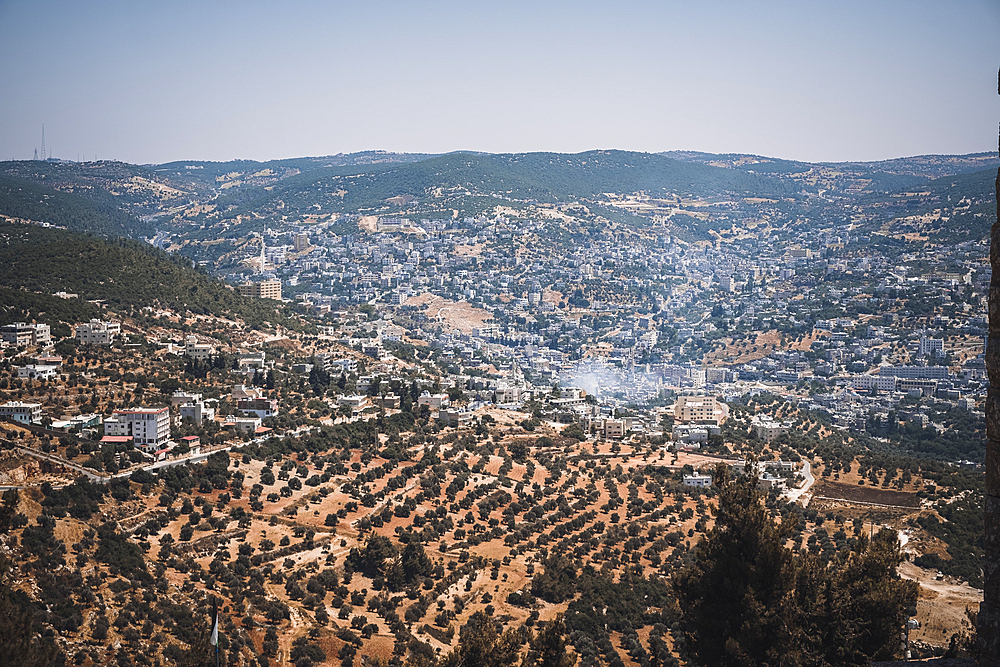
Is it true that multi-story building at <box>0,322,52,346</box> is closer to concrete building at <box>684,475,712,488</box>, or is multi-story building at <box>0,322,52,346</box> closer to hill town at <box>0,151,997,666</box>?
hill town at <box>0,151,997,666</box>

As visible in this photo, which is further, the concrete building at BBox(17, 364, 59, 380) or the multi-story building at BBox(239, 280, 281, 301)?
the multi-story building at BBox(239, 280, 281, 301)

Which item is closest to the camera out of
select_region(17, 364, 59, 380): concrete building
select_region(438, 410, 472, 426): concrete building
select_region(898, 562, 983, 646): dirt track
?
select_region(898, 562, 983, 646): dirt track

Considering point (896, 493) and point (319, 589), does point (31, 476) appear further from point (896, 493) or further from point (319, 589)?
point (896, 493)

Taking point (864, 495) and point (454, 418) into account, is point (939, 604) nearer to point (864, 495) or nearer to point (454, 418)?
point (864, 495)

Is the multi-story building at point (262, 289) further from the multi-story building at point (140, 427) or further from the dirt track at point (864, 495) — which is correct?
the dirt track at point (864, 495)

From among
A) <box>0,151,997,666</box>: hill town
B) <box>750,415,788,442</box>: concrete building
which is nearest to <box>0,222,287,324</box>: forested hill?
<box>0,151,997,666</box>: hill town

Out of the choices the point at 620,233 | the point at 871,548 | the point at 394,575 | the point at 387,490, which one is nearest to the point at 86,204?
the point at 620,233
